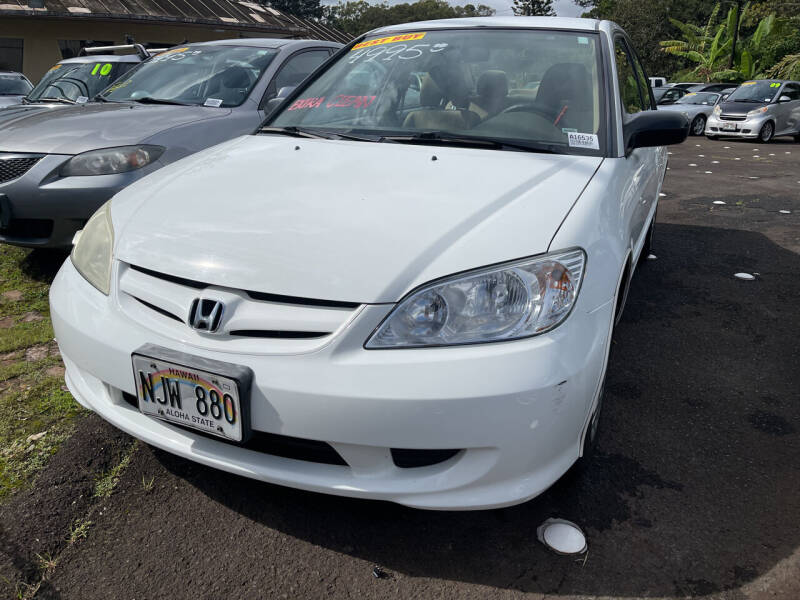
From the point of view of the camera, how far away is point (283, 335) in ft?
5.24

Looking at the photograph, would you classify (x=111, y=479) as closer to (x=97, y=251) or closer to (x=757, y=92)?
(x=97, y=251)

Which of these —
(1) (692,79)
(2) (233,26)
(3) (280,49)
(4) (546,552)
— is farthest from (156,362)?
(1) (692,79)

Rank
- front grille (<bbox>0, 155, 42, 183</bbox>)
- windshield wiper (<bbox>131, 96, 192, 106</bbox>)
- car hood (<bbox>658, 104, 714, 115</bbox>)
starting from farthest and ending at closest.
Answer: car hood (<bbox>658, 104, 714, 115</bbox>), windshield wiper (<bbox>131, 96, 192, 106</bbox>), front grille (<bbox>0, 155, 42, 183</bbox>)

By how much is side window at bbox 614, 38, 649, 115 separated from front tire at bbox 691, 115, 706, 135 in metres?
12.7

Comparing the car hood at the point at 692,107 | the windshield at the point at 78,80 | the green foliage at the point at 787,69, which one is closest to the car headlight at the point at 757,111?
the car hood at the point at 692,107

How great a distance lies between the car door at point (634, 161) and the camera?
246cm

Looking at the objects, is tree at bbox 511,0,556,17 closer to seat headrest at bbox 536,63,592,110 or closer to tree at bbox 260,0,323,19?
tree at bbox 260,0,323,19

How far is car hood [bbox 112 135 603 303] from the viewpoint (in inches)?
63.5

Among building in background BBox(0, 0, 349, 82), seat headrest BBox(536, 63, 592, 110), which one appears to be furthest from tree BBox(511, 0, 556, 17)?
seat headrest BBox(536, 63, 592, 110)

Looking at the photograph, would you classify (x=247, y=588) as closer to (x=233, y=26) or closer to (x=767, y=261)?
(x=767, y=261)

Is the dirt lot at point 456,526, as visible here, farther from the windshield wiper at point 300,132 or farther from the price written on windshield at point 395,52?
the price written on windshield at point 395,52

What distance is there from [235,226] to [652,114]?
1.63m

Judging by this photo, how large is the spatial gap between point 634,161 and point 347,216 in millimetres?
1392

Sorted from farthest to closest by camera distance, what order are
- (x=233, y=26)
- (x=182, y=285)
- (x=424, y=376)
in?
(x=233, y=26) < (x=182, y=285) < (x=424, y=376)
